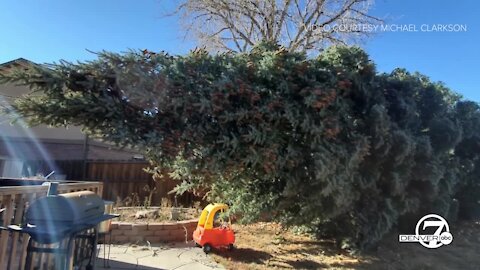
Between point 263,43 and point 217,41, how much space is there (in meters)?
11.1

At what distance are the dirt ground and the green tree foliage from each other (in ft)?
1.18

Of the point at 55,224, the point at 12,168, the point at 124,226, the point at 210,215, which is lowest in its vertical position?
the point at 124,226

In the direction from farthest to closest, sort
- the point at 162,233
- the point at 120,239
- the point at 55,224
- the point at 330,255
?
the point at 162,233 < the point at 120,239 < the point at 330,255 < the point at 55,224

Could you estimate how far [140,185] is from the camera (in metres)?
11.1

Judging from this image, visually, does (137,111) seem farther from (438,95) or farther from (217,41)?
(217,41)

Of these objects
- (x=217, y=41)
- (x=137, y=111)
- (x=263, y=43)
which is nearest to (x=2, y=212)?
(x=137, y=111)

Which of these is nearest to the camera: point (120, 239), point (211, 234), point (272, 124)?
point (272, 124)

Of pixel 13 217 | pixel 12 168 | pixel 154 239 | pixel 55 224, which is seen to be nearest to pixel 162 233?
pixel 154 239

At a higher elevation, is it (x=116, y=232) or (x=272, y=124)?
(x=272, y=124)

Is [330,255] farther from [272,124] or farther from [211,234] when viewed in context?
[272,124]

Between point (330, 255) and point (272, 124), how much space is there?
2.53 metres

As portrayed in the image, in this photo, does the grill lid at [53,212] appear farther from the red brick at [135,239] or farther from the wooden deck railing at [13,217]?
the red brick at [135,239]

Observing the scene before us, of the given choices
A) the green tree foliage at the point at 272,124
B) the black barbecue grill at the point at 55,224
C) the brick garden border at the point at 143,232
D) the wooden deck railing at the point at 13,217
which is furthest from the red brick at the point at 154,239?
the black barbecue grill at the point at 55,224

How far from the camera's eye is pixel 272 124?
4465 millimetres
